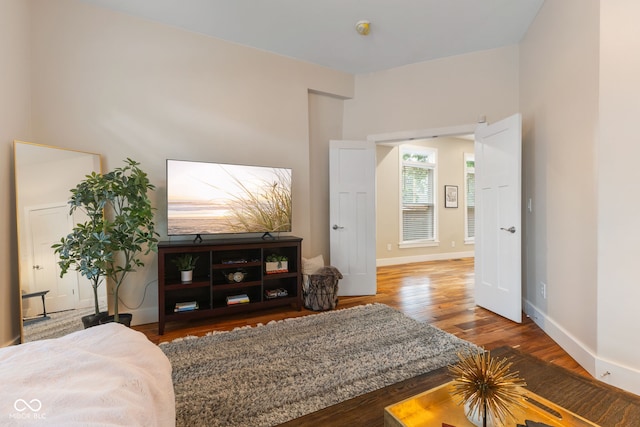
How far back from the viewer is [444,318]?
2.93m

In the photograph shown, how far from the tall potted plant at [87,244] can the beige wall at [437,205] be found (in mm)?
4422

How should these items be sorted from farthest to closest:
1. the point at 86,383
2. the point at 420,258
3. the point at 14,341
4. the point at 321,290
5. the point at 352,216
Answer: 1. the point at 420,258
2. the point at 352,216
3. the point at 321,290
4. the point at 14,341
5. the point at 86,383

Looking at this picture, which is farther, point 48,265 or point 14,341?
point 48,265

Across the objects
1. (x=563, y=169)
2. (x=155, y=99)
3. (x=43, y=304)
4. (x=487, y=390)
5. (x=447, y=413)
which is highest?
(x=155, y=99)

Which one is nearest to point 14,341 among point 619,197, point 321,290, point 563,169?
point 321,290

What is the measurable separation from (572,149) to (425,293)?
7.44 ft

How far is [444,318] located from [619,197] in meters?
1.72

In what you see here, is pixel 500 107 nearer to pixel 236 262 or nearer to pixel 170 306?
pixel 236 262

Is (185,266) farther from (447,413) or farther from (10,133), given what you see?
(447,413)

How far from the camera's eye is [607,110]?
72.4 inches

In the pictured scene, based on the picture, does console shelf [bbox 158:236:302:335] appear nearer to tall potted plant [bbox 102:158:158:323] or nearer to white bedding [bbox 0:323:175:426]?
tall potted plant [bbox 102:158:158:323]

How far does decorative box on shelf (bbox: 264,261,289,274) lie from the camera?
3.19 metres

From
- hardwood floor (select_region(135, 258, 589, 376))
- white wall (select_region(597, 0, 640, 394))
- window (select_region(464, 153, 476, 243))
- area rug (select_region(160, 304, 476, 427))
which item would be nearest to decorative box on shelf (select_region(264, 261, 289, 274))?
hardwood floor (select_region(135, 258, 589, 376))

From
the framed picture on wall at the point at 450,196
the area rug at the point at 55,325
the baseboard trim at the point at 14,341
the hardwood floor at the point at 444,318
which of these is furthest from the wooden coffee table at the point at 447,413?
the framed picture on wall at the point at 450,196
